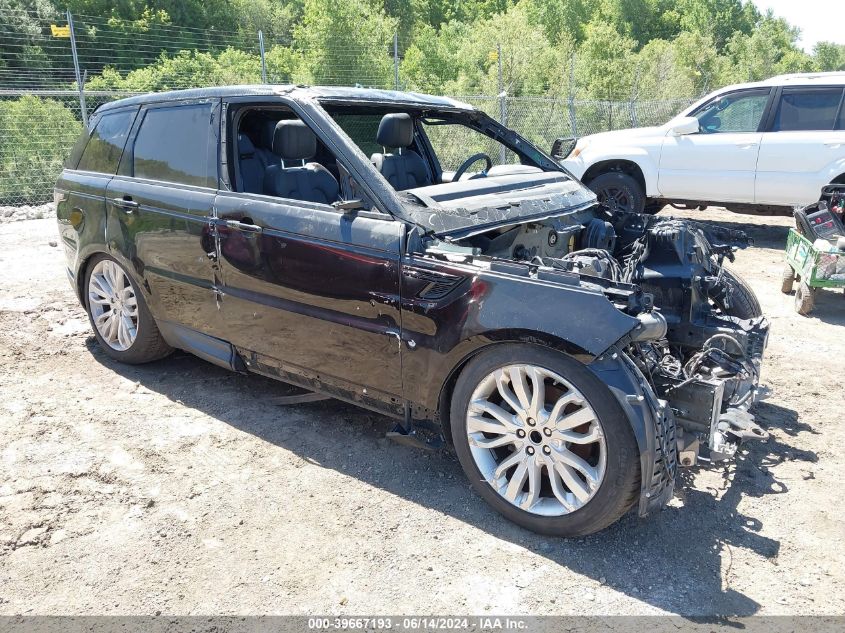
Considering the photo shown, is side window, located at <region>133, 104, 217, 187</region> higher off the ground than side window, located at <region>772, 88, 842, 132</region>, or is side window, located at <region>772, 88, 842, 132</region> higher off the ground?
side window, located at <region>772, 88, 842, 132</region>

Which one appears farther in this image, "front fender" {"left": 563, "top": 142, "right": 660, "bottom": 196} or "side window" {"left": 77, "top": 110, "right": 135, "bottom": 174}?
"front fender" {"left": 563, "top": 142, "right": 660, "bottom": 196}

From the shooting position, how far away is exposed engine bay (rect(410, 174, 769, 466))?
9.39ft

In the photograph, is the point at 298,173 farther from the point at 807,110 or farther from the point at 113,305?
the point at 807,110

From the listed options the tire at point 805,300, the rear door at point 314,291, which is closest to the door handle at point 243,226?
the rear door at point 314,291

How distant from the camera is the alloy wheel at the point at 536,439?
276cm

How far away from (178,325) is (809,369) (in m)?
4.30

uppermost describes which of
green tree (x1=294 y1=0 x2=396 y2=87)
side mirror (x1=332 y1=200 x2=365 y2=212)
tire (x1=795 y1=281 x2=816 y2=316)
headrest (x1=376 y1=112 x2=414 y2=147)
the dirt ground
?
green tree (x1=294 y1=0 x2=396 y2=87)

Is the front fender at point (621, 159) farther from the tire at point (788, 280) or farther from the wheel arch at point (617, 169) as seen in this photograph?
the tire at point (788, 280)

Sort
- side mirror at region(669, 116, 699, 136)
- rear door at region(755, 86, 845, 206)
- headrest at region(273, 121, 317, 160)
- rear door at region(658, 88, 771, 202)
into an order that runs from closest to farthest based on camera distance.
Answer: headrest at region(273, 121, 317, 160), rear door at region(755, 86, 845, 206), rear door at region(658, 88, 771, 202), side mirror at region(669, 116, 699, 136)

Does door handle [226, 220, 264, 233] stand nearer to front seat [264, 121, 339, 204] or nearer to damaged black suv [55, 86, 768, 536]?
damaged black suv [55, 86, 768, 536]

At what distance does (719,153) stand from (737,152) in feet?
0.69

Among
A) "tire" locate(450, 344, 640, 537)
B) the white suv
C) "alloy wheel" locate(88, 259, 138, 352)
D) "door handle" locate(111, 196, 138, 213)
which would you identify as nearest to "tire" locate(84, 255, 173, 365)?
"alloy wheel" locate(88, 259, 138, 352)

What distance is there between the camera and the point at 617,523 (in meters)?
3.02

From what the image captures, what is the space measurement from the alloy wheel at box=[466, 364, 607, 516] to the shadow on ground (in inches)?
7.7
